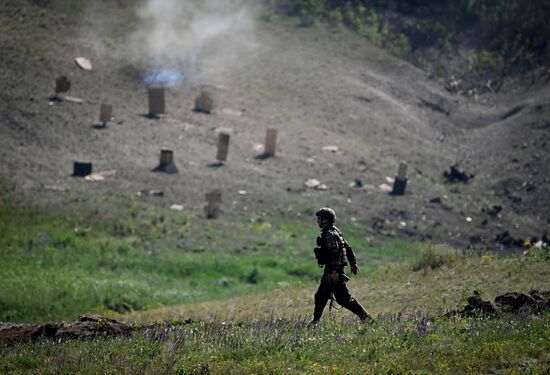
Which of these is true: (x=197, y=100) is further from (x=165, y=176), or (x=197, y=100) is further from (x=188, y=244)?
(x=188, y=244)

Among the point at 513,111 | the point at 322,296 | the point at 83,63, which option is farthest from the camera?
the point at 513,111

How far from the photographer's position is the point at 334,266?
Answer: 13.6 metres

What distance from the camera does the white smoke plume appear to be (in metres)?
49.7

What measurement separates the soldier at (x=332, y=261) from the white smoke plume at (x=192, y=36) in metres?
34.9

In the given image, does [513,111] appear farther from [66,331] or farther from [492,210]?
[66,331]

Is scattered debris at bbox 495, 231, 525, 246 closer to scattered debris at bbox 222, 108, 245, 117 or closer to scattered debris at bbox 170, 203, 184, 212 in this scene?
scattered debris at bbox 170, 203, 184, 212

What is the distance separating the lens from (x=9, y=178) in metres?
33.1

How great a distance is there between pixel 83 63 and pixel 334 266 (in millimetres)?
35074

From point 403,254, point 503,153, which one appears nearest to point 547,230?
point 403,254

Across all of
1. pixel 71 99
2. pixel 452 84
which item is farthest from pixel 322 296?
pixel 452 84

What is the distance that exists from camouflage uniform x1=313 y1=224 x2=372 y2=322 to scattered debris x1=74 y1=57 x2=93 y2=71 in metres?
34.4

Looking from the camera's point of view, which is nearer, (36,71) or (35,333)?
(35,333)

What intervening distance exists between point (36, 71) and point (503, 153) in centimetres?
2429

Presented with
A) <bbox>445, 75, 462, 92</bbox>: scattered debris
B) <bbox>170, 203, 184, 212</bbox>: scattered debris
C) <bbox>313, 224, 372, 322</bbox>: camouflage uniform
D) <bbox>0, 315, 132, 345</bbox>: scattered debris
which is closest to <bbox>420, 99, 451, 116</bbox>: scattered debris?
<bbox>445, 75, 462, 92</bbox>: scattered debris
